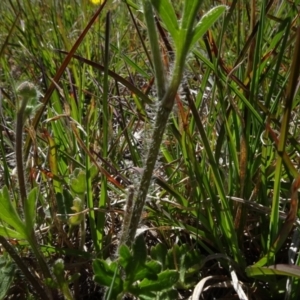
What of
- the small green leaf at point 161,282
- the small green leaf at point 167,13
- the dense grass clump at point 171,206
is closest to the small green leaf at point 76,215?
the dense grass clump at point 171,206

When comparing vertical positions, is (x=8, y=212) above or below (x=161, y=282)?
above

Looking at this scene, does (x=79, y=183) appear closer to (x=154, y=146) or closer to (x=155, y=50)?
(x=154, y=146)

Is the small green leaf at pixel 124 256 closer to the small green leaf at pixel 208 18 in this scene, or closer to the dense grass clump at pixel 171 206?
the dense grass clump at pixel 171 206

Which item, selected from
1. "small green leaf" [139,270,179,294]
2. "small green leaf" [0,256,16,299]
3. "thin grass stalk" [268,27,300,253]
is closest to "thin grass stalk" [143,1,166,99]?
"thin grass stalk" [268,27,300,253]

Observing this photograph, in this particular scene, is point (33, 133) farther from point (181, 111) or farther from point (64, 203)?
point (181, 111)

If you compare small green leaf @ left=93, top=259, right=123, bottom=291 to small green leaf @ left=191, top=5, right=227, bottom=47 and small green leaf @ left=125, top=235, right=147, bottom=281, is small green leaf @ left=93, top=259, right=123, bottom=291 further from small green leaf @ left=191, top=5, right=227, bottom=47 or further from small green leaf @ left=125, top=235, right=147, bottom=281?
small green leaf @ left=191, top=5, right=227, bottom=47

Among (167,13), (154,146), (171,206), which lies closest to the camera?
(167,13)

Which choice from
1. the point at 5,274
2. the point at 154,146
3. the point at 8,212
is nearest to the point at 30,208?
the point at 8,212
